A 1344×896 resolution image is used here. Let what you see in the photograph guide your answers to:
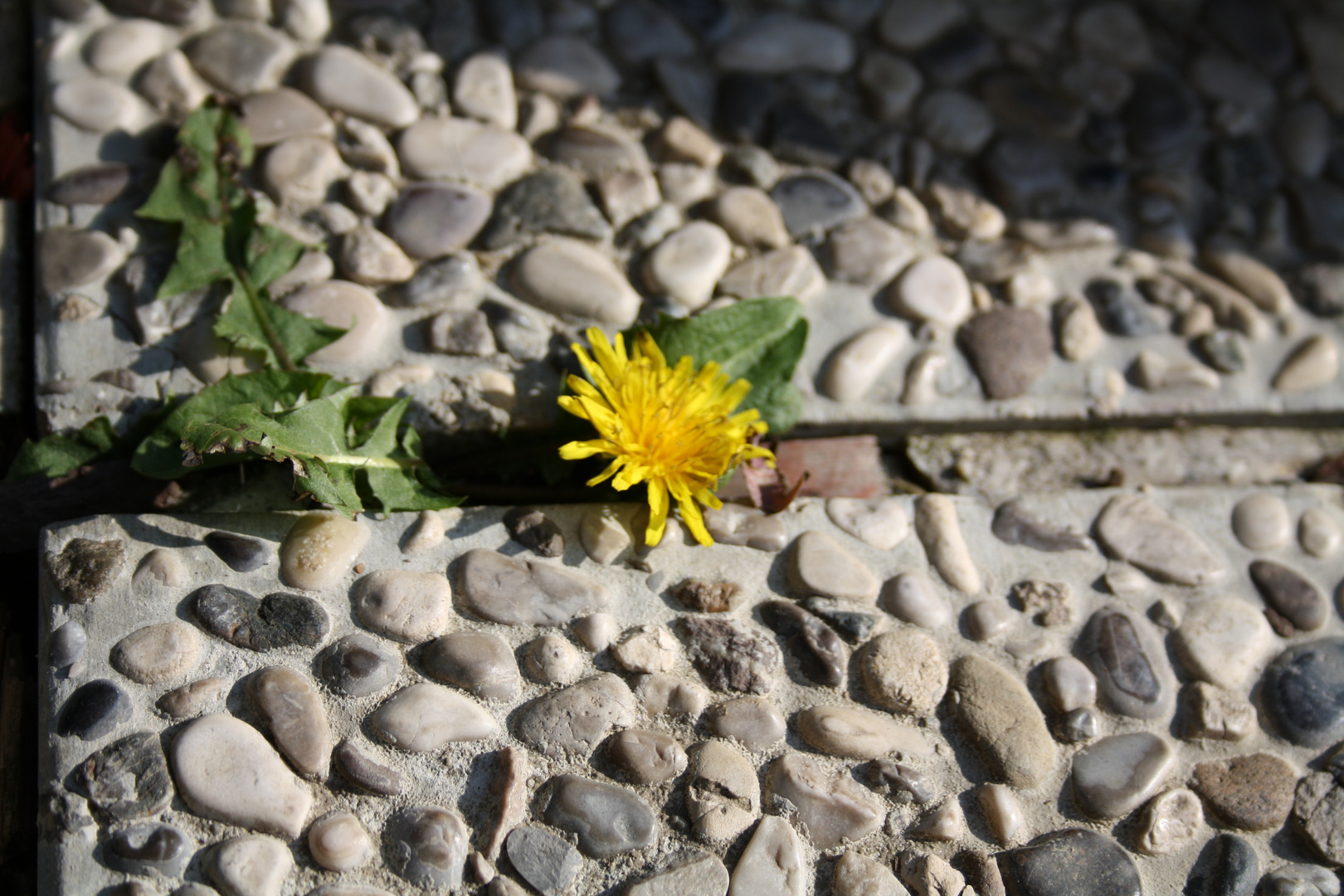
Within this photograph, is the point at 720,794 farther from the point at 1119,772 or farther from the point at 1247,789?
the point at 1247,789

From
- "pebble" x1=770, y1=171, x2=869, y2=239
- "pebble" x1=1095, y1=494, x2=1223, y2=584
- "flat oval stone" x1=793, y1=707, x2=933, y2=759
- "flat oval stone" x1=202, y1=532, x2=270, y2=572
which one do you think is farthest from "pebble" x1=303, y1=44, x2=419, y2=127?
"pebble" x1=1095, y1=494, x2=1223, y2=584

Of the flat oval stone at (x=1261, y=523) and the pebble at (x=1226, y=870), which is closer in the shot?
the pebble at (x=1226, y=870)

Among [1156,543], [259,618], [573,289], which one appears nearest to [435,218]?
[573,289]

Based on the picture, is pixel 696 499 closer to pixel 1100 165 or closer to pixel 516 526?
pixel 516 526

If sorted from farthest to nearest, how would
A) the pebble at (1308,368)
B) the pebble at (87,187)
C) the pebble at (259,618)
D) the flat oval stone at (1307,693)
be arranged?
1. the pebble at (1308,368)
2. the pebble at (87,187)
3. the flat oval stone at (1307,693)
4. the pebble at (259,618)

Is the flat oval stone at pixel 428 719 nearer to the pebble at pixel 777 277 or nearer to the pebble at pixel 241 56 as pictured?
the pebble at pixel 777 277

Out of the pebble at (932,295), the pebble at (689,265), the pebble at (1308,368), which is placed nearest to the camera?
the pebble at (689,265)

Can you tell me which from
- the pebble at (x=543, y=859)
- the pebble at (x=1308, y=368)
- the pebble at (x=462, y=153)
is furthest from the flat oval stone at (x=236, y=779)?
the pebble at (x=1308, y=368)
